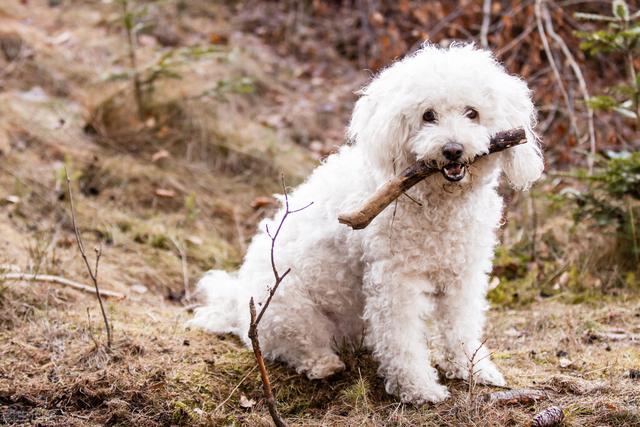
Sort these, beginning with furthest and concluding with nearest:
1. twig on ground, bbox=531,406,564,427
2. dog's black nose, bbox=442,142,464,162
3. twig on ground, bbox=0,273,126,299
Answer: twig on ground, bbox=0,273,126,299 < dog's black nose, bbox=442,142,464,162 < twig on ground, bbox=531,406,564,427

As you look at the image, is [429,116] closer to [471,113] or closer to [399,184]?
[471,113]

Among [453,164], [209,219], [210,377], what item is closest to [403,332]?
[453,164]

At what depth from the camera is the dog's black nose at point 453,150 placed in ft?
9.60

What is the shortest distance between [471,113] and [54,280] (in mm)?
2640

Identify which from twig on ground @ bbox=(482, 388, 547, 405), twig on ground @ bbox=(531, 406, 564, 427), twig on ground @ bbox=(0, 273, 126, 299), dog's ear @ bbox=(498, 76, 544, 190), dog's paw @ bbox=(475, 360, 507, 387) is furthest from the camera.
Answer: twig on ground @ bbox=(0, 273, 126, 299)

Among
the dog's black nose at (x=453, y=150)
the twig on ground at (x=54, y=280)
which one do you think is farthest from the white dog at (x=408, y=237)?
the twig on ground at (x=54, y=280)

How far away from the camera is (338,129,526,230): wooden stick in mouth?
287cm

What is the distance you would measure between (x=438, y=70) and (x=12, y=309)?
2.59m

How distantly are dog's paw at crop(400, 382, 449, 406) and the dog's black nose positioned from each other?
1.12 metres

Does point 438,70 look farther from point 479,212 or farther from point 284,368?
point 284,368

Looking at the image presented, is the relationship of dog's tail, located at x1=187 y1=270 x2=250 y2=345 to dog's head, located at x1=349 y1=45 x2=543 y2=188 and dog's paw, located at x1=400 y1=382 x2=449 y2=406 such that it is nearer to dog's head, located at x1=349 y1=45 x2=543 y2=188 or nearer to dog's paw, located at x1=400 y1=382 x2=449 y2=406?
dog's paw, located at x1=400 y1=382 x2=449 y2=406

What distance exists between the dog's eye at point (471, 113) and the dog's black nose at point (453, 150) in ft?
0.78

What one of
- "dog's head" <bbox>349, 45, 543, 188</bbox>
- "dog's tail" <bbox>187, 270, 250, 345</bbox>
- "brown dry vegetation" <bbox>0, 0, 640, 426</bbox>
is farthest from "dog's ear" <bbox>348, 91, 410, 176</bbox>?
"dog's tail" <bbox>187, 270, 250, 345</bbox>

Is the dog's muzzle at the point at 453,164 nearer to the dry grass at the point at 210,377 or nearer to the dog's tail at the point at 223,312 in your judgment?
the dry grass at the point at 210,377
